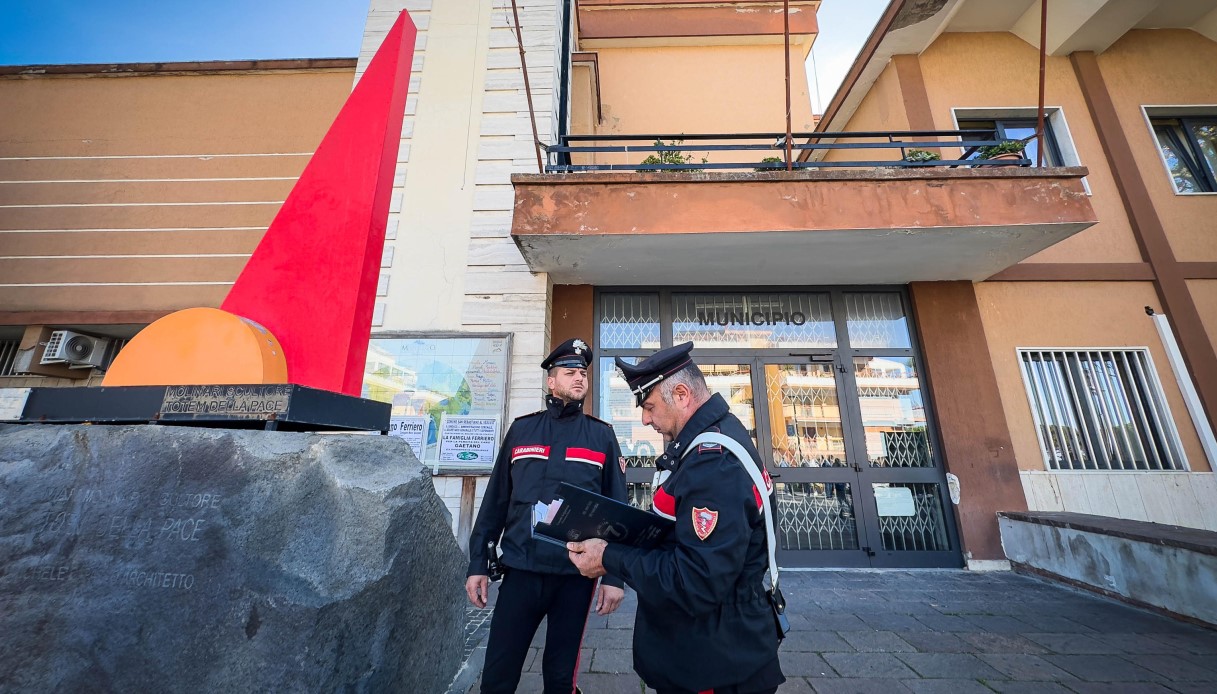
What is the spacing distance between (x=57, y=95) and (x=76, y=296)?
3.74 meters

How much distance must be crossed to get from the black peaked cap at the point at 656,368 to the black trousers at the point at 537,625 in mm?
979

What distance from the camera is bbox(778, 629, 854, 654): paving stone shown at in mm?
3076

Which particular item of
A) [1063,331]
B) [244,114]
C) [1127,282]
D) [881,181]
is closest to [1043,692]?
[881,181]

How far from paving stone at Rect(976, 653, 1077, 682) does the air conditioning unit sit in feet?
36.3

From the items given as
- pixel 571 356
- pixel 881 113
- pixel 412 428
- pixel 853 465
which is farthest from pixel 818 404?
pixel 881 113

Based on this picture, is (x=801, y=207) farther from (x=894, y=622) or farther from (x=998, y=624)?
(x=998, y=624)

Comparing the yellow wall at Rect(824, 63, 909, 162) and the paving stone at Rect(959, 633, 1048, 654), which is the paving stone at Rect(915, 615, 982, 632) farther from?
the yellow wall at Rect(824, 63, 909, 162)

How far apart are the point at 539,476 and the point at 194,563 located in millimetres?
1271

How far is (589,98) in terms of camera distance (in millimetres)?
7711

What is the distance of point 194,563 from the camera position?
1429mm

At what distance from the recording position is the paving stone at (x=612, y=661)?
2791 millimetres

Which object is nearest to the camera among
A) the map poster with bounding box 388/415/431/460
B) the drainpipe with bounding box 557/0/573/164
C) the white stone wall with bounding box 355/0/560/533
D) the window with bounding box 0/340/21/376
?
the map poster with bounding box 388/415/431/460

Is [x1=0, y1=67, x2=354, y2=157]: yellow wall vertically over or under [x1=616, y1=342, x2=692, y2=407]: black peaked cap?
over

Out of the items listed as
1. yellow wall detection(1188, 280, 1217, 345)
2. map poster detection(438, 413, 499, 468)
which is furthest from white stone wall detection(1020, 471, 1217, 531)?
map poster detection(438, 413, 499, 468)
